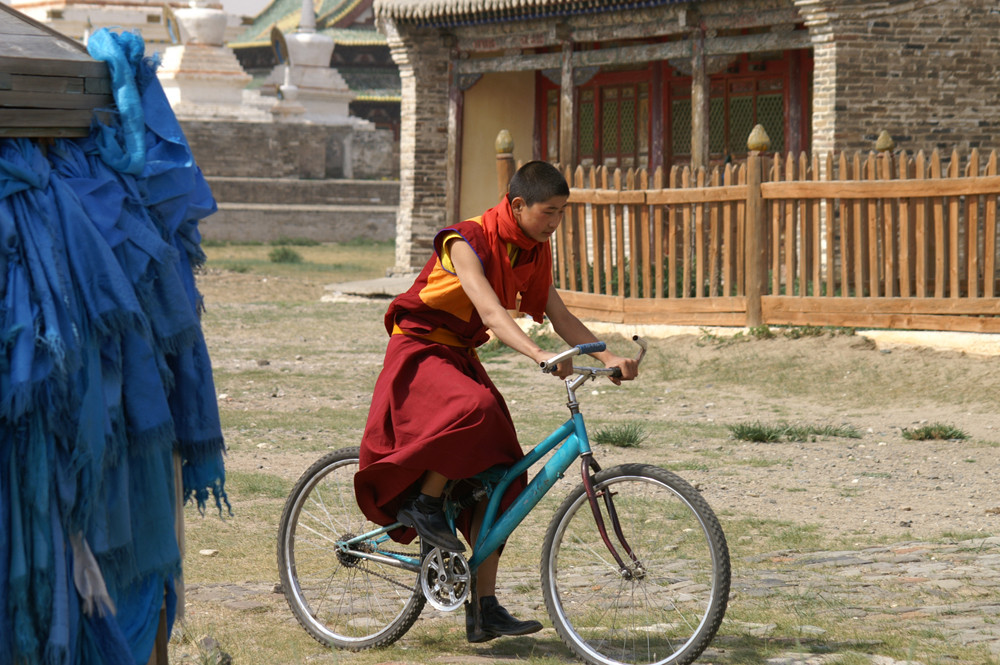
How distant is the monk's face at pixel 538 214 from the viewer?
3727 millimetres

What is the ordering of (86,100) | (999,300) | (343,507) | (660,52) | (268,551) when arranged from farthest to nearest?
(660,52) → (999,300) → (268,551) → (343,507) → (86,100)

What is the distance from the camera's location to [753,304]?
10.7 m

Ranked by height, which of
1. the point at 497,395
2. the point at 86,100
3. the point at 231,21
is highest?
the point at 231,21

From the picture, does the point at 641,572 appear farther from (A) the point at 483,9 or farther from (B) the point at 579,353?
(A) the point at 483,9

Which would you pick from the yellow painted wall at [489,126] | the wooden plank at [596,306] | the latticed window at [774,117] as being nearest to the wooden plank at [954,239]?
the wooden plank at [596,306]

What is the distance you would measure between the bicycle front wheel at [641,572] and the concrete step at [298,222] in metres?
24.2

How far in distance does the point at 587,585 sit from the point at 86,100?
1.97 metres

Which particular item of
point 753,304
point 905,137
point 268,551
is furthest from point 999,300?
point 268,551

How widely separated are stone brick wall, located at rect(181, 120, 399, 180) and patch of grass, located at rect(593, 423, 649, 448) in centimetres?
2235

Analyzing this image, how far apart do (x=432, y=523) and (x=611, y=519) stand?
540 mm

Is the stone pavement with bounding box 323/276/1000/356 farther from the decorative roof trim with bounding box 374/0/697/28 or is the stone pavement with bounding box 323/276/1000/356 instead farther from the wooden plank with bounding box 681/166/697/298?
the decorative roof trim with bounding box 374/0/697/28

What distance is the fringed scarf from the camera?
379 cm

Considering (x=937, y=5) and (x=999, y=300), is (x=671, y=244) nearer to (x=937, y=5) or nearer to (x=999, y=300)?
(x=999, y=300)

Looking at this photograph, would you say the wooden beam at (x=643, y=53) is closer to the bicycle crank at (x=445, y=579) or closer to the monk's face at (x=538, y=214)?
the monk's face at (x=538, y=214)
